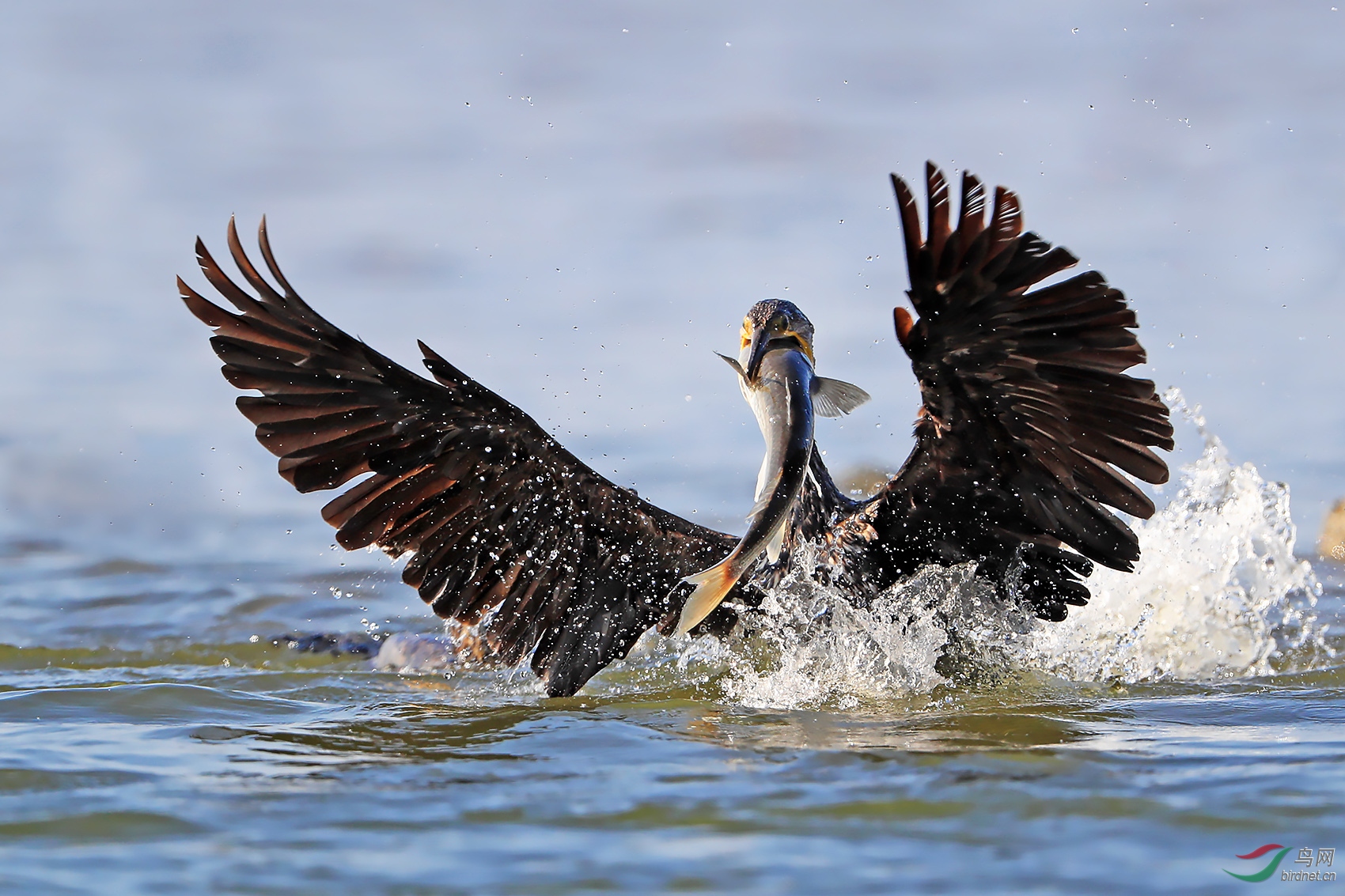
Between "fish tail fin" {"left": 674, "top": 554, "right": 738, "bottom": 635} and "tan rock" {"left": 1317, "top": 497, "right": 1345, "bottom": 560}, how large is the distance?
7.24 metres

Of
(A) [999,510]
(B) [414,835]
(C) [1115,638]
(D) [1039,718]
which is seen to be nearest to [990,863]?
(B) [414,835]

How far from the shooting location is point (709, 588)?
427 cm

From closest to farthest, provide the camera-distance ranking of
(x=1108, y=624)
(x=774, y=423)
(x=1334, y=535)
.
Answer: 1. (x=774, y=423)
2. (x=1108, y=624)
3. (x=1334, y=535)

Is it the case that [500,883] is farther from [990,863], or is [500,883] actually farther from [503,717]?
[503,717]

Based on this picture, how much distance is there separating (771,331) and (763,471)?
1.73ft

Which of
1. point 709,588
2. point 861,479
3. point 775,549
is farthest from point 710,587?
point 861,479

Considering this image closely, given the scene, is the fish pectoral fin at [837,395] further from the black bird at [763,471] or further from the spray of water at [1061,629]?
the spray of water at [1061,629]

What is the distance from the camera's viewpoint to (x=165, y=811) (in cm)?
369

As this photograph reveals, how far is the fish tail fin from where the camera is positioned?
4.20 metres

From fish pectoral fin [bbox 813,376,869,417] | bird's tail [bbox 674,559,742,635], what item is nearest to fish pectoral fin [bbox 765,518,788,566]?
fish pectoral fin [bbox 813,376,869,417]

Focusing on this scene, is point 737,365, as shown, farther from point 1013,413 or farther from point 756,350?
point 1013,413

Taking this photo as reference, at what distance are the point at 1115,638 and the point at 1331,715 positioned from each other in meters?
1.52

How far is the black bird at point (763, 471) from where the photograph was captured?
4406 mm

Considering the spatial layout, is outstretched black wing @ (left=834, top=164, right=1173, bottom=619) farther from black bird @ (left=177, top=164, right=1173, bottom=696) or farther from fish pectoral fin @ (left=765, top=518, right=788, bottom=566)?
fish pectoral fin @ (left=765, top=518, right=788, bottom=566)
